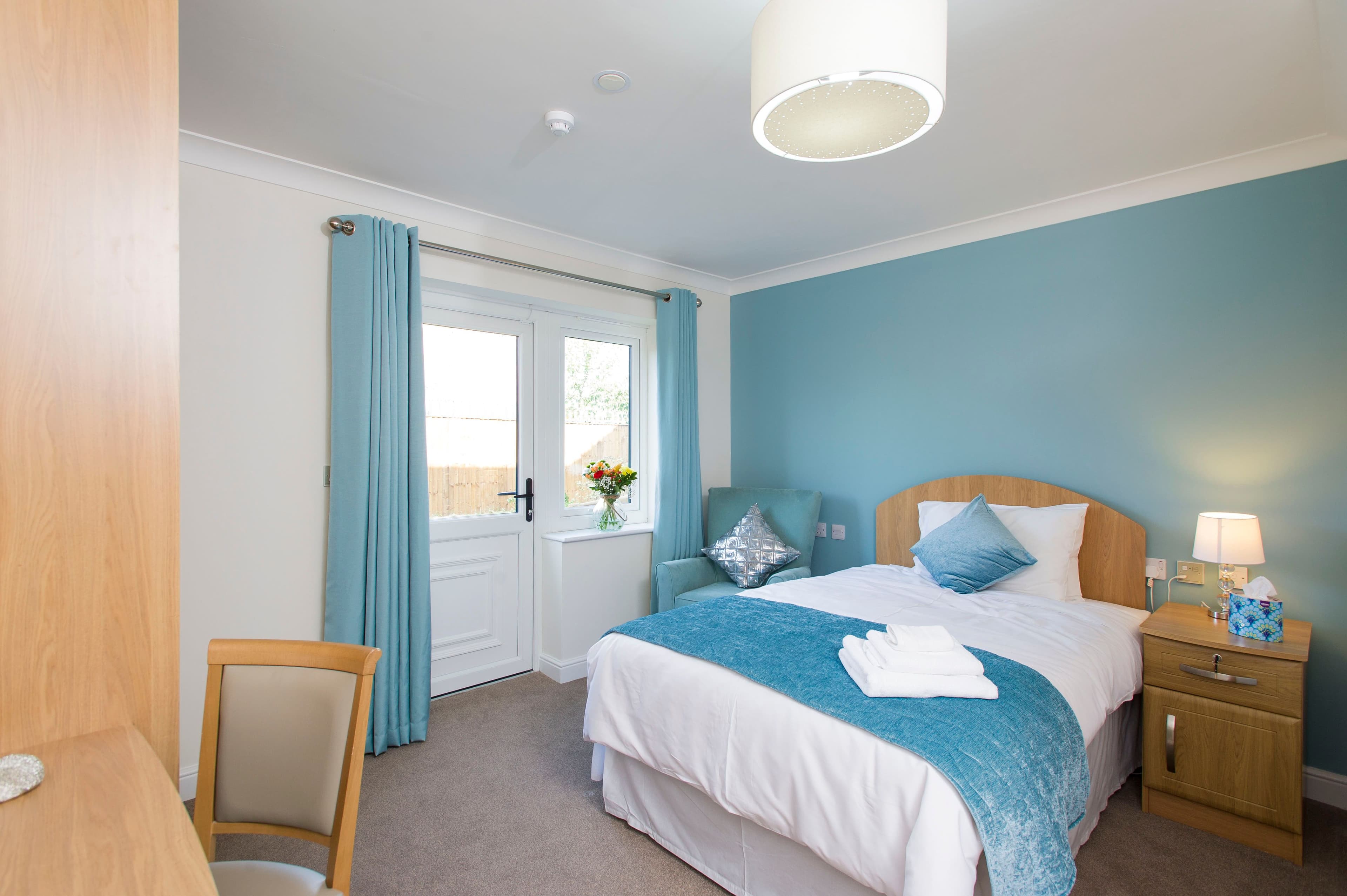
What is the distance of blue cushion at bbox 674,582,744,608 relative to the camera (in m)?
3.85

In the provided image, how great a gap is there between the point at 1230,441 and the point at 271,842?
4.08 meters

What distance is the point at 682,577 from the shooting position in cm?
404

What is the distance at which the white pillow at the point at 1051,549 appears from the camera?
306 centimetres

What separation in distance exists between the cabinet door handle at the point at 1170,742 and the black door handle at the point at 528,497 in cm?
317

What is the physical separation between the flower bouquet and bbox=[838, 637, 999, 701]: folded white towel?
255cm

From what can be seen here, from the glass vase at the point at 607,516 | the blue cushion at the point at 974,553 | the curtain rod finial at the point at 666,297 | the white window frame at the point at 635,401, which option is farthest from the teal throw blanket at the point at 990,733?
the curtain rod finial at the point at 666,297

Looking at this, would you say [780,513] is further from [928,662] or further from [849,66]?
[849,66]

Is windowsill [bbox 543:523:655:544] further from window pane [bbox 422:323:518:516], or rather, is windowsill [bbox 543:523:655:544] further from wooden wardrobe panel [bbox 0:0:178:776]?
wooden wardrobe panel [bbox 0:0:178:776]

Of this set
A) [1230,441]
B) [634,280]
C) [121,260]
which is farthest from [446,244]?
[1230,441]

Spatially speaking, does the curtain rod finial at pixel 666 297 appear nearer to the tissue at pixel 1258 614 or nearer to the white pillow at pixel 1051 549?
the white pillow at pixel 1051 549

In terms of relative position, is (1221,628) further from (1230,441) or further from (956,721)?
(956,721)

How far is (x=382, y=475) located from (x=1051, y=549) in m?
3.09

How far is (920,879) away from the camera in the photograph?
147cm

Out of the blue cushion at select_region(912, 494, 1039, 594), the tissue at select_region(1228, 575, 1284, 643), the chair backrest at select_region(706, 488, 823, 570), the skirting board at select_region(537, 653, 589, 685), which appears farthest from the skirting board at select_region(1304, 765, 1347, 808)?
the skirting board at select_region(537, 653, 589, 685)
